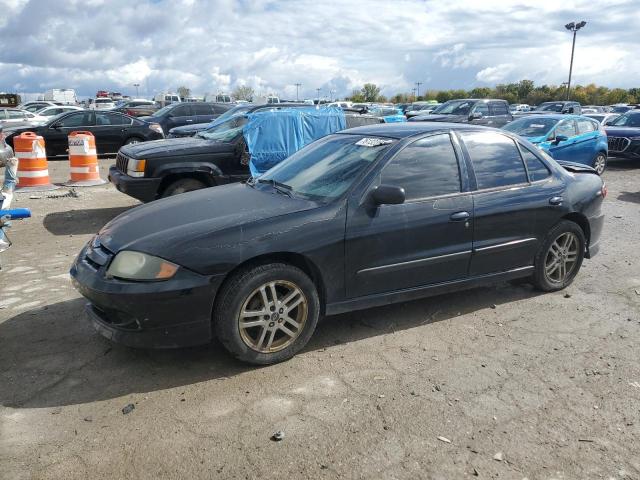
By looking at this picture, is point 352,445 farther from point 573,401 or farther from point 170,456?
point 573,401

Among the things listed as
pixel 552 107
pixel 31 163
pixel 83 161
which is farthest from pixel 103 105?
pixel 31 163

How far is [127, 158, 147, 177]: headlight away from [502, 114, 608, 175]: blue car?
7.83 meters

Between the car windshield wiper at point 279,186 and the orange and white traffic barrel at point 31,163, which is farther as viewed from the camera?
the orange and white traffic barrel at point 31,163

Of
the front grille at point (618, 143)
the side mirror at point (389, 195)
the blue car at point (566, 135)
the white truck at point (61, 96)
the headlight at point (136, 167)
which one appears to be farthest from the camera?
the white truck at point (61, 96)

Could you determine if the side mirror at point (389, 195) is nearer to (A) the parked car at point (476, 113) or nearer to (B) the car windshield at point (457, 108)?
(A) the parked car at point (476, 113)

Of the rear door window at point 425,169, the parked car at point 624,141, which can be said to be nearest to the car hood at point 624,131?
the parked car at point 624,141

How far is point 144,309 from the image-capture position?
10.8ft

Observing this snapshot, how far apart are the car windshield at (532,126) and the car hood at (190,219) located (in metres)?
8.83

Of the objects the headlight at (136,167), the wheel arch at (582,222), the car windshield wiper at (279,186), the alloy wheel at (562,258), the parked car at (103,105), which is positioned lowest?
the alloy wheel at (562,258)

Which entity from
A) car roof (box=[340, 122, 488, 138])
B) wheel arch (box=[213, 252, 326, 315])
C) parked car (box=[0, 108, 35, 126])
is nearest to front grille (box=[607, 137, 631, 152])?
car roof (box=[340, 122, 488, 138])

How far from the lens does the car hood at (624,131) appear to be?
14.9 meters

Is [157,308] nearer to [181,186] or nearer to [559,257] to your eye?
[559,257]

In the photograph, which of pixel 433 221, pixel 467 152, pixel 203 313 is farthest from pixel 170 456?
pixel 467 152

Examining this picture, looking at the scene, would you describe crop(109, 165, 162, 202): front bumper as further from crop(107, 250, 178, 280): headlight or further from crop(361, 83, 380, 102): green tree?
crop(361, 83, 380, 102): green tree
